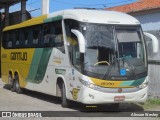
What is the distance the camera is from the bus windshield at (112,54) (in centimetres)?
1223

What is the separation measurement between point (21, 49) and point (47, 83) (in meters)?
3.44

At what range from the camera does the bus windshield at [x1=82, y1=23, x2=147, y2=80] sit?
12.2 m

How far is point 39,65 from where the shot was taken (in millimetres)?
15859

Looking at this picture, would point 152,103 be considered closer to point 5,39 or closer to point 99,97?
point 99,97

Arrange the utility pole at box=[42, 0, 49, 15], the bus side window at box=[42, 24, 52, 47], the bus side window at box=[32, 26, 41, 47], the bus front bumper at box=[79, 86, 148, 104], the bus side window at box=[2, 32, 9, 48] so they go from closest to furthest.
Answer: the bus front bumper at box=[79, 86, 148, 104] < the bus side window at box=[42, 24, 52, 47] < the bus side window at box=[32, 26, 41, 47] < the bus side window at box=[2, 32, 9, 48] < the utility pole at box=[42, 0, 49, 15]

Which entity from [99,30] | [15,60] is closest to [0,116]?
[99,30]

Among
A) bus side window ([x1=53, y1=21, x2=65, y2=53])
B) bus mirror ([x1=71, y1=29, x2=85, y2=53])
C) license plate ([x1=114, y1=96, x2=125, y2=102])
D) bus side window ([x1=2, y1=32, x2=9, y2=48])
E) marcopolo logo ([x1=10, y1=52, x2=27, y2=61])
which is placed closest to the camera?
bus mirror ([x1=71, y1=29, x2=85, y2=53])

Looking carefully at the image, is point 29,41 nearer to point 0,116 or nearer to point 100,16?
point 100,16

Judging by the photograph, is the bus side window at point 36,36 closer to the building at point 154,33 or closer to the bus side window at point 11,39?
the bus side window at point 11,39

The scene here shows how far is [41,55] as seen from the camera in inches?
616

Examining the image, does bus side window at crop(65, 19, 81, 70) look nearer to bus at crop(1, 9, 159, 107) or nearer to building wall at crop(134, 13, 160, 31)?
bus at crop(1, 9, 159, 107)

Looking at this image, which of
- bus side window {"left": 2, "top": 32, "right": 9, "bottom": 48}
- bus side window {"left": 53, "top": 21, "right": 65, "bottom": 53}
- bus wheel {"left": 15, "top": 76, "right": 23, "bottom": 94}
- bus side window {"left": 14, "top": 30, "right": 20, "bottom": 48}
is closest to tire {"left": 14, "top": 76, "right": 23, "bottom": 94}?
bus wheel {"left": 15, "top": 76, "right": 23, "bottom": 94}

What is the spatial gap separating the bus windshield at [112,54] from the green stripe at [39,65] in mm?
2688

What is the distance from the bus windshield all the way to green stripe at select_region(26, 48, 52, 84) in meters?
2.69
